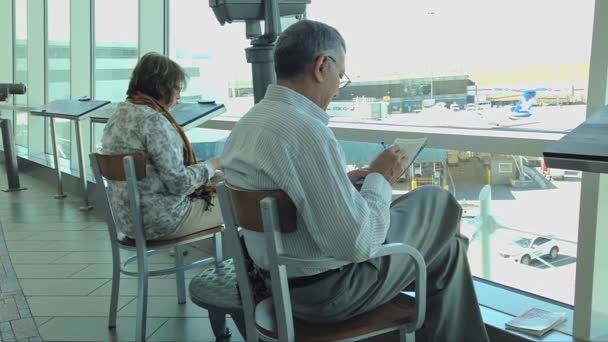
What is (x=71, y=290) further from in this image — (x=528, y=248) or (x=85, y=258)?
(x=528, y=248)

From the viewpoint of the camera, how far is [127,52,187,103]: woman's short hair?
10.3 ft

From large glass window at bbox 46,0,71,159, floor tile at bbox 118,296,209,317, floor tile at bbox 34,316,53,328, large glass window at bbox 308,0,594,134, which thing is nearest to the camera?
large glass window at bbox 308,0,594,134

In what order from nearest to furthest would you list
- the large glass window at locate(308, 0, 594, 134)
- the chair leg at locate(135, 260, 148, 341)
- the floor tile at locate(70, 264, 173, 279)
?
the large glass window at locate(308, 0, 594, 134) < the chair leg at locate(135, 260, 148, 341) < the floor tile at locate(70, 264, 173, 279)

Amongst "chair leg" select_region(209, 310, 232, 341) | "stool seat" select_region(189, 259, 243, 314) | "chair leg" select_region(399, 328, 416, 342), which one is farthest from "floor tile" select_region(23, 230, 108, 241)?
"chair leg" select_region(399, 328, 416, 342)

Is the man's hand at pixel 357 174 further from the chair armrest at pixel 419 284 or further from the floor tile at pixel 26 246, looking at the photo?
the floor tile at pixel 26 246

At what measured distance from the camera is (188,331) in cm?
303

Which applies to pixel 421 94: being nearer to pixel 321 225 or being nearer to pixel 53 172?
pixel 321 225

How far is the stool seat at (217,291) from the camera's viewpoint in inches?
80.6

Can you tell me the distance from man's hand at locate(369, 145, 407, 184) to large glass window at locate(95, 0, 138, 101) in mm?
4840

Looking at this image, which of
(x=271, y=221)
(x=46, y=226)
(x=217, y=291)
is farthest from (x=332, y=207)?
(x=46, y=226)

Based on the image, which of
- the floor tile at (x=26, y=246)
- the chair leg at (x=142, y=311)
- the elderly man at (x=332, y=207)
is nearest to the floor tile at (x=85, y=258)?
the floor tile at (x=26, y=246)

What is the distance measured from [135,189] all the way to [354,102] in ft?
4.68

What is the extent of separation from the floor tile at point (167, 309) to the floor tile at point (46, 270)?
0.78 meters

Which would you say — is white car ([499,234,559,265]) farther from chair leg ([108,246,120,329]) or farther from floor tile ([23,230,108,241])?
floor tile ([23,230,108,241])
